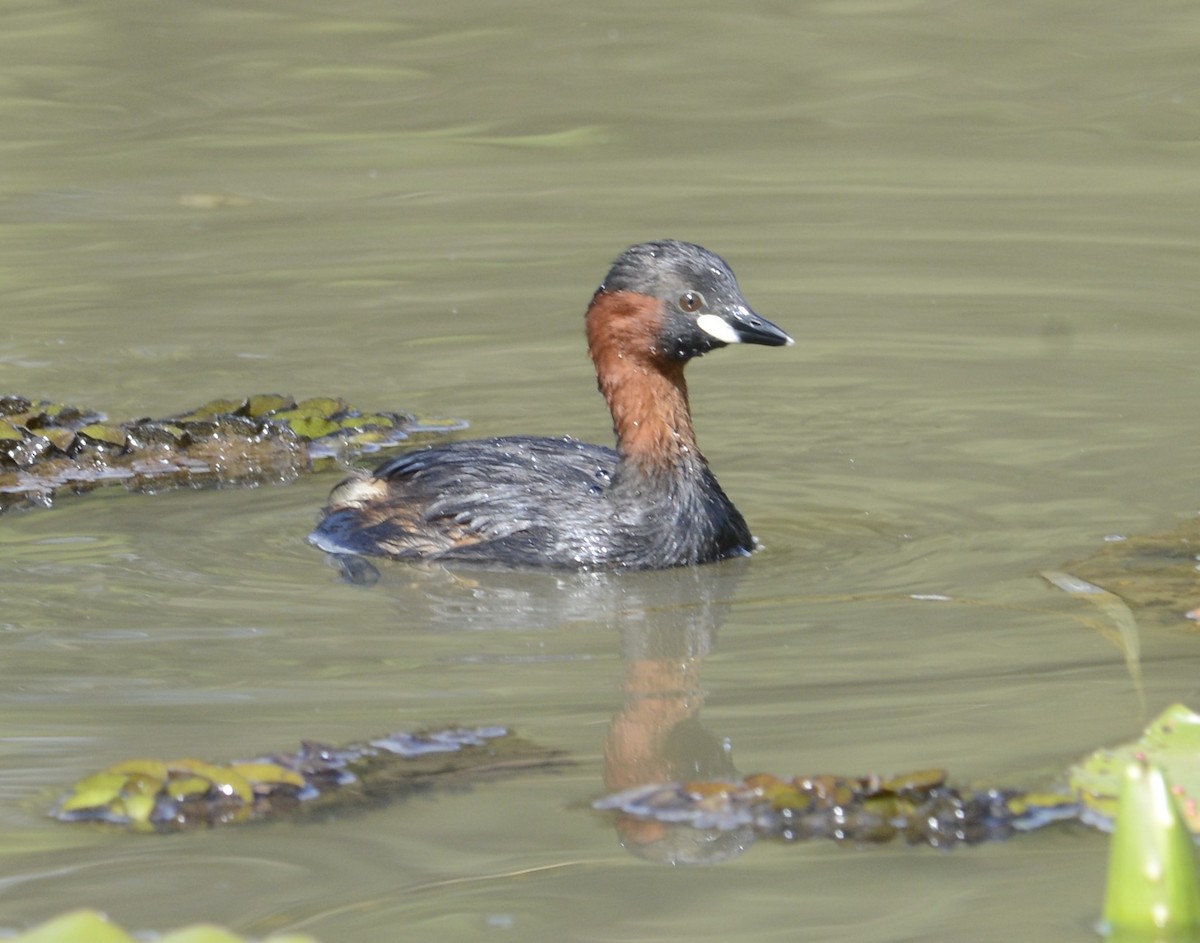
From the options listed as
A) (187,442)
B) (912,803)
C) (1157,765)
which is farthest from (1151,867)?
(187,442)

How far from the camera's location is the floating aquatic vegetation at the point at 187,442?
7742mm

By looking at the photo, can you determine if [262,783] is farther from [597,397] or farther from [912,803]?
[597,397]

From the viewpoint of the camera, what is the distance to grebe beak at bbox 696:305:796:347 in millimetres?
6668

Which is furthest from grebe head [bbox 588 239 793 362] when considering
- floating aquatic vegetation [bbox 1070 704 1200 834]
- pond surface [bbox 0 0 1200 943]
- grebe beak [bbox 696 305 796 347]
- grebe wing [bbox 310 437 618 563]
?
floating aquatic vegetation [bbox 1070 704 1200 834]

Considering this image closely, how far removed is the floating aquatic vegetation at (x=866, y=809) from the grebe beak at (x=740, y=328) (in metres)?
2.66

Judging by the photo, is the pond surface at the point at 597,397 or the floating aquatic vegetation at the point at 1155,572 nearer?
the pond surface at the point at 597,397

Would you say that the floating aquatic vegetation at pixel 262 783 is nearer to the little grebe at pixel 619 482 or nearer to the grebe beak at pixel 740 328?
the little grebe at pixel 619 482

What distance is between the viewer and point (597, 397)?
895 centimetres

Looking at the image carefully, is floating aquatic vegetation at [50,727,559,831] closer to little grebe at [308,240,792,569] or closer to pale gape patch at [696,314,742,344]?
little grebe at [308,240,792,569]

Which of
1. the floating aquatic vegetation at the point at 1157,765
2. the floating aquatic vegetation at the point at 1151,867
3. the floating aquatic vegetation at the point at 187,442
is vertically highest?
the floating aquatic vegetation at the point at 1151,867

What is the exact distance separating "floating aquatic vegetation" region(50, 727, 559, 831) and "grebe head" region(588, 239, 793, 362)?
240 cm

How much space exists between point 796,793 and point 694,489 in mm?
2701

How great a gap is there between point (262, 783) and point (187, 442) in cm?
378

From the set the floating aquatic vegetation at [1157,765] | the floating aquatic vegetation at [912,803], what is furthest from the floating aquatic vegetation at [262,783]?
the floating aquatic vegetation at [1157,765]
